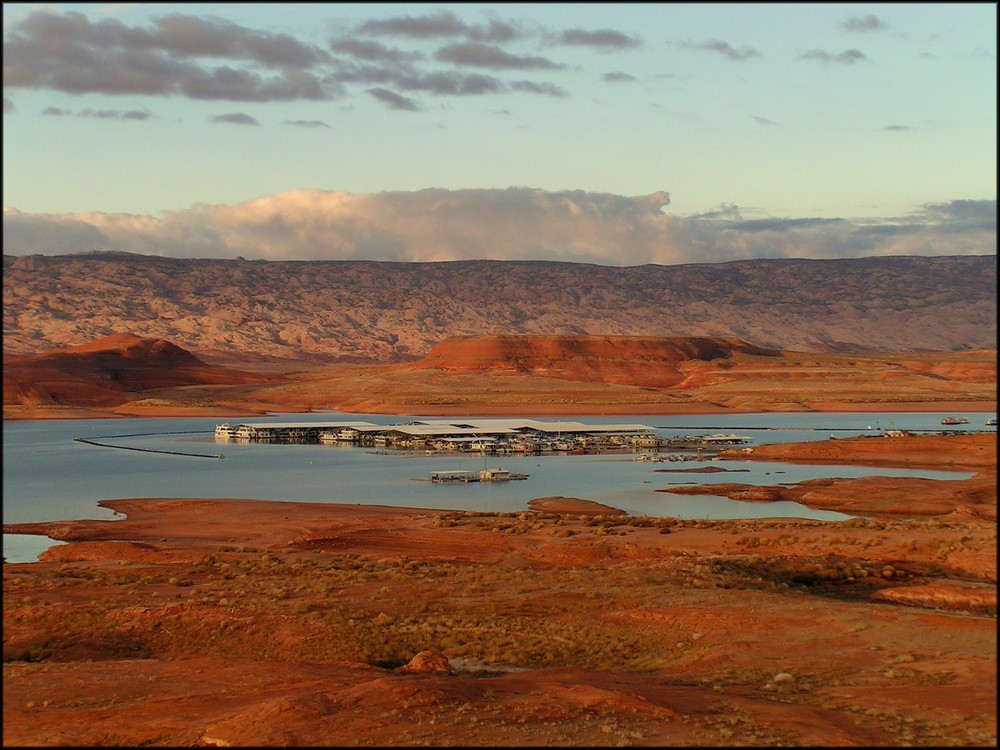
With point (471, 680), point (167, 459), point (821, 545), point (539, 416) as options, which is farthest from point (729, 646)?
point (539, 416)

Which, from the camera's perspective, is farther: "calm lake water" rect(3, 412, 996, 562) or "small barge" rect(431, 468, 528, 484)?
"small barge" rect(431, 468, 528, 484)

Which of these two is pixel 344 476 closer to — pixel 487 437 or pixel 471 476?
pixel 471 476

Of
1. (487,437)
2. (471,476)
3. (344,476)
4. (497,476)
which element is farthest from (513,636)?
(487,437)

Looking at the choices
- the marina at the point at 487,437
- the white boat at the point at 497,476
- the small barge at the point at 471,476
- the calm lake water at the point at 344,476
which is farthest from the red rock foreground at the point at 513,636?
the marina at the point at 487,437

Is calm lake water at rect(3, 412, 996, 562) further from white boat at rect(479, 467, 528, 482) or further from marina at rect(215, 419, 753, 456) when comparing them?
marina at rect(215, 419, 753, 456)

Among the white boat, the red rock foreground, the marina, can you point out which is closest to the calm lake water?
the white boat

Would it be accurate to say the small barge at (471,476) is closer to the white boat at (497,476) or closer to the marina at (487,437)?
the white boat at (497,476)
